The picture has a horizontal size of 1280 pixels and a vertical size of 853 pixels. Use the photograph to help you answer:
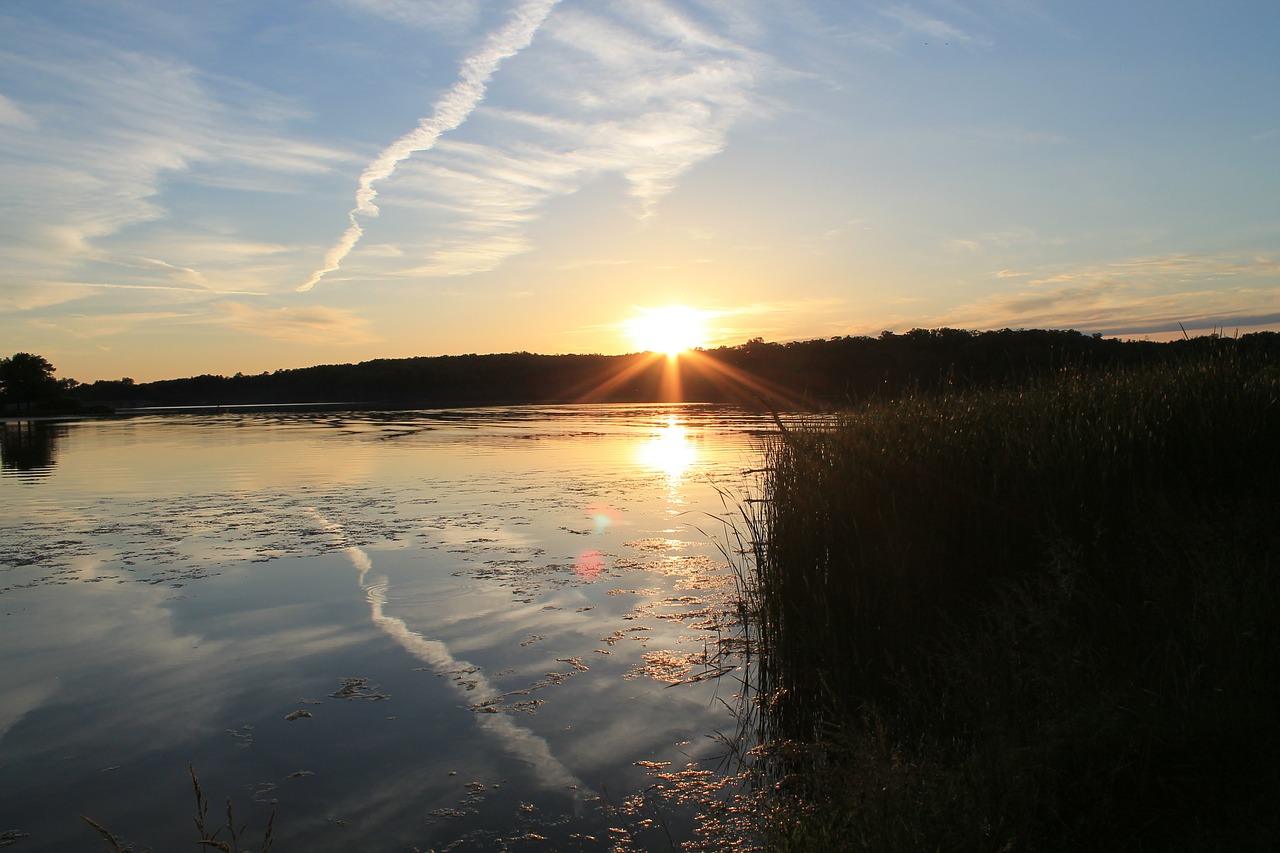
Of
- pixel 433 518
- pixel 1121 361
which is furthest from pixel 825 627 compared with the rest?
pixel 433 518

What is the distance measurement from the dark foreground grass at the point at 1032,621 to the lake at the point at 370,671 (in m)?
0.91

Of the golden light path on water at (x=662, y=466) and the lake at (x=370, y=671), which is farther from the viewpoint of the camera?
the golden light path on water at (x=662, y=466)

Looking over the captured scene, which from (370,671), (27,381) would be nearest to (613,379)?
(27,381)

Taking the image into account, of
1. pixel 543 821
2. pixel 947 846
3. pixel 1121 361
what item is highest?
pixel 1121 361

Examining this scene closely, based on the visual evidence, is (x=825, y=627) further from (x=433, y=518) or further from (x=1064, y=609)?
(x=433, y=518)

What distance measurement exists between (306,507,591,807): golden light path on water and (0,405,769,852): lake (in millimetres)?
24

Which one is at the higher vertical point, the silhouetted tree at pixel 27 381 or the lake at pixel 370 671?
the silhouetted tree at pixel 27 381

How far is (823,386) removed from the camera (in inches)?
2645

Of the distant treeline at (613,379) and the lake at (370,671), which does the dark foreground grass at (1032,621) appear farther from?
the distant treeline at (613,379)

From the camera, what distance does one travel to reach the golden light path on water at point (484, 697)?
5.07m

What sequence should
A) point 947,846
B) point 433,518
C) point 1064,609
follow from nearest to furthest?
point 947,846, point 1064,609, point 433,518

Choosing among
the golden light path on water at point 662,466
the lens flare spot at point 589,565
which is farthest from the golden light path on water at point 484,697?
the golden light path on water at point 662,466

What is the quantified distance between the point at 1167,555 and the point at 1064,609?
104 centimetres

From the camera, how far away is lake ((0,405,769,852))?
471 centimetres
